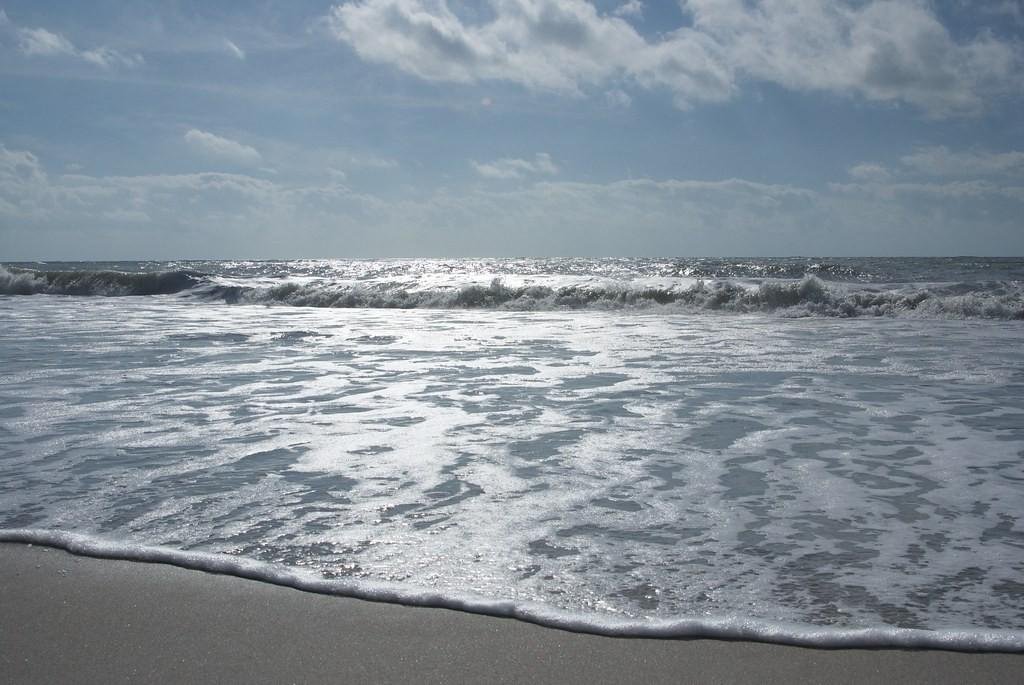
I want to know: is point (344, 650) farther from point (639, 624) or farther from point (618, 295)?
A: point (618, 295)

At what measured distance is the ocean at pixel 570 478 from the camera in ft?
8.41

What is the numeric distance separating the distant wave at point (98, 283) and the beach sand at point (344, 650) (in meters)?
24.8

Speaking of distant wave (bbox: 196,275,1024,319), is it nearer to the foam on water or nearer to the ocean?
the foam on water

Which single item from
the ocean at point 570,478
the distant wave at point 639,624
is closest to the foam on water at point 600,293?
the ocean at point 570,478

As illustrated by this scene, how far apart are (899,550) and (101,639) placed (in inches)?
105

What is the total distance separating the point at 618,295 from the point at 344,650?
17.6m

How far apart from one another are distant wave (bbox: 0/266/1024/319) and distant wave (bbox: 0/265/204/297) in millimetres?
34

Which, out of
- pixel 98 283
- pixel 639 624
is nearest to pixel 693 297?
pixel 639 624

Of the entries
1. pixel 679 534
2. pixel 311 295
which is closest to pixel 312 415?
pixel 679 534

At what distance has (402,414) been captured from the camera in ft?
18.1

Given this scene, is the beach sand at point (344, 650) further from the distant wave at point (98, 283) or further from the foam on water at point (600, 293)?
the distant wave at point (98, 283)

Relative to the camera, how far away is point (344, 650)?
2.23m

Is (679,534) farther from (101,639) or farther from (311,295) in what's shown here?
(311,295)

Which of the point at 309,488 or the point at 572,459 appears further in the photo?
the point at 572,459
